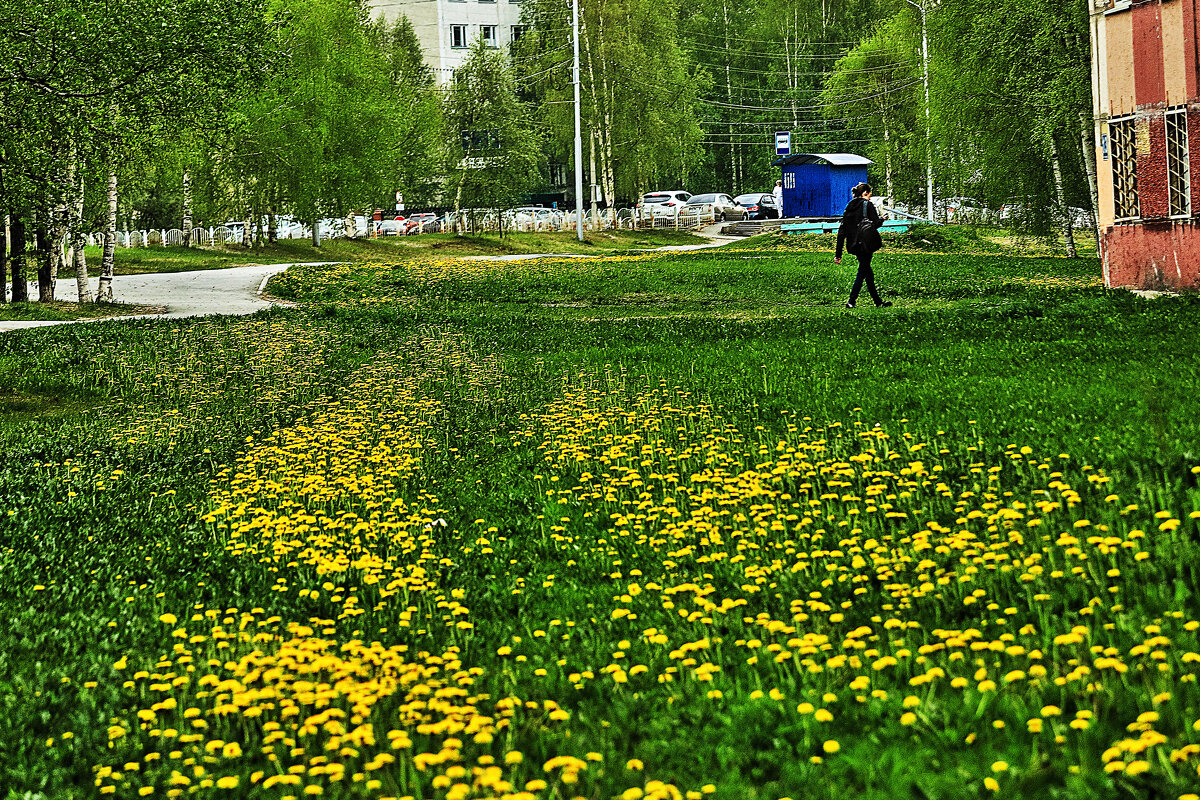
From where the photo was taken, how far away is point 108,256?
2839 centimetres

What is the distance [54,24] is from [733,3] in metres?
73.2

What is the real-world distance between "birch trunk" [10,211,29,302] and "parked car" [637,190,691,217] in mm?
45345

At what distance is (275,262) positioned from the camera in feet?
149

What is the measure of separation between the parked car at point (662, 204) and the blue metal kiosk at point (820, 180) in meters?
7.65

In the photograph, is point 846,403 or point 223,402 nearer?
point 846,403

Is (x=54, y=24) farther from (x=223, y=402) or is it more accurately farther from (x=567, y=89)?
(x=567, y=89)

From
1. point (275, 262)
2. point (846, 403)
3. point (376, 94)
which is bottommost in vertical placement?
point (846, 403)

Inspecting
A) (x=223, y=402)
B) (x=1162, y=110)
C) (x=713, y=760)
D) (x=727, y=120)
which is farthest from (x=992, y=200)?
(x=727, y=120)

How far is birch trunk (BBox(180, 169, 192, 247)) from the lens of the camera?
47875 millimetres

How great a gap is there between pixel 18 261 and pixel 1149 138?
2130 cm

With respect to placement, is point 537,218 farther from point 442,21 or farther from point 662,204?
point 442,21

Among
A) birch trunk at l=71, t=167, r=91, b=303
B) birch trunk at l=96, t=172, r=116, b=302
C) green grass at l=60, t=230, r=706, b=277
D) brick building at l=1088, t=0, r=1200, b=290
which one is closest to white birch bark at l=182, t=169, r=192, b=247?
green grass at l=60, t=230, r=706, b=277

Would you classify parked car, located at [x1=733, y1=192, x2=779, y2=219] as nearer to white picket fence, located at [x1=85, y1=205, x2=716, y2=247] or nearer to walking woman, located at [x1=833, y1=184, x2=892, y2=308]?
white picket fence, located at [x1=85, y1=205, x2=716, y2=247]

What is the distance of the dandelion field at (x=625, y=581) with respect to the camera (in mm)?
4254
